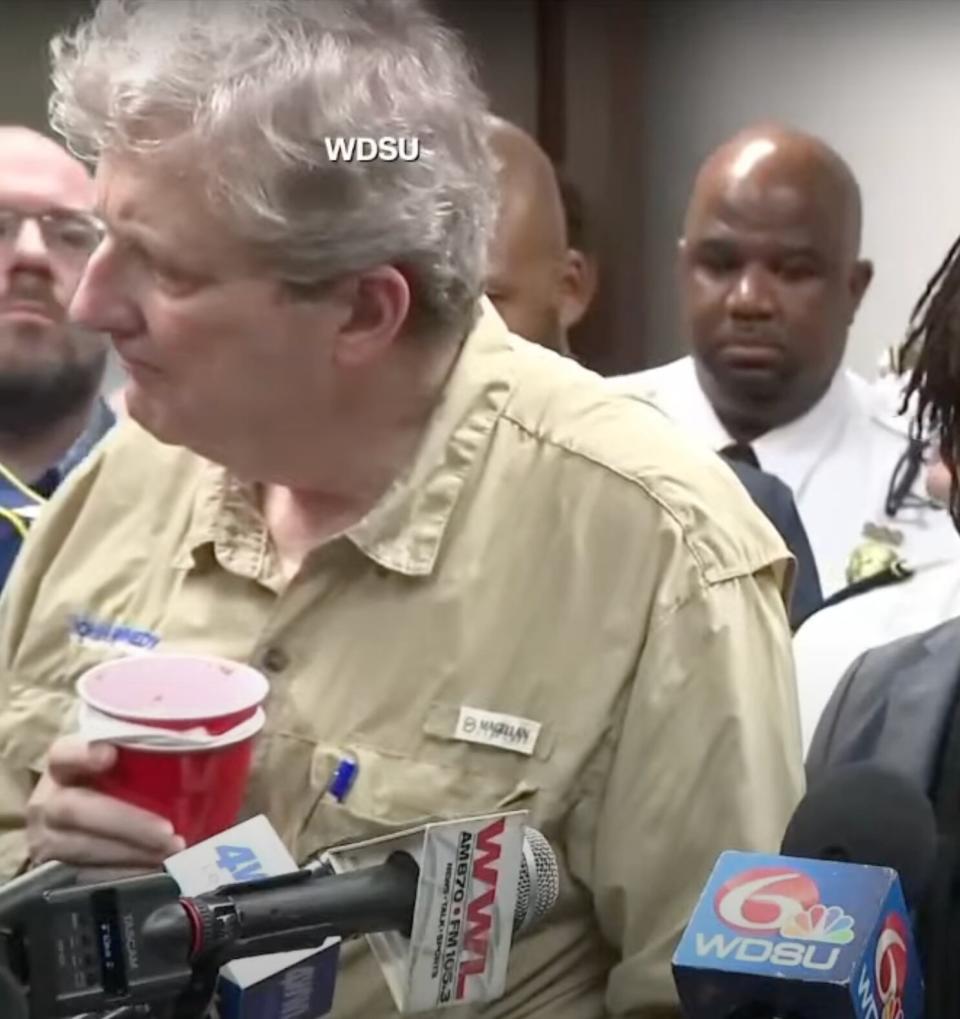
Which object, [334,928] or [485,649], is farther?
[485,649]

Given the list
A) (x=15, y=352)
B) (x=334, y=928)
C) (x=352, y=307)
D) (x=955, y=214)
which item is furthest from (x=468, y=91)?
(x=955, y=214)

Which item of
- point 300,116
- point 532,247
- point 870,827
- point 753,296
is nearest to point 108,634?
point 300,116

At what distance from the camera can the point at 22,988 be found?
0.63 metres

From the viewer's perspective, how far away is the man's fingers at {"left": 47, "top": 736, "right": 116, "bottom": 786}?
3.17 feet

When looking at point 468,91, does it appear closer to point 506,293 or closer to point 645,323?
point 506,293

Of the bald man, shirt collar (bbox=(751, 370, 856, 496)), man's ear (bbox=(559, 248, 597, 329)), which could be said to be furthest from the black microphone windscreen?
shirt collar (bbox=(751, 370, 856, 496))

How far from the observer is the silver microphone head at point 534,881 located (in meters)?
0.89

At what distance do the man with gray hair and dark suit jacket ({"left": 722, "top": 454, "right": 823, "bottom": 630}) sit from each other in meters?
0.92

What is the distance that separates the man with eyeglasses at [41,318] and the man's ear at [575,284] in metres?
0.75

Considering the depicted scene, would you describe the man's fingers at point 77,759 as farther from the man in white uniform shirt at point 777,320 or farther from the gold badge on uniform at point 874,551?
the man in white uniform shirt at point 777,320

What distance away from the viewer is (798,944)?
2.23ft

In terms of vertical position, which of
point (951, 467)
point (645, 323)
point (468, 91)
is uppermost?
point (468, 91)

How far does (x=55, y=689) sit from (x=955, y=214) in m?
2.38

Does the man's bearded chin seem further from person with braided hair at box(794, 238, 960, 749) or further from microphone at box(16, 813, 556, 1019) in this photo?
microphone at box(16, 813, 556, 1019)
